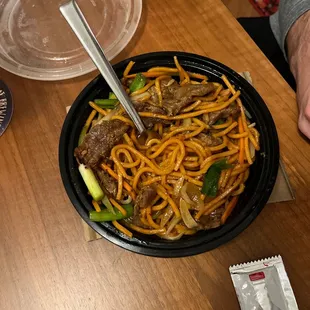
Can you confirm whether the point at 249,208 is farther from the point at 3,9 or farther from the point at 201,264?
the point at 3,9

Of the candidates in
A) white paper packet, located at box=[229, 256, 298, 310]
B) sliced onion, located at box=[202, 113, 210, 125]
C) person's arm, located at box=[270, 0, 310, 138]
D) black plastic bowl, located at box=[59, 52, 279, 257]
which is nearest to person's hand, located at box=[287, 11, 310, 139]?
person's arm, located at box=[270, 0, 310, 138]

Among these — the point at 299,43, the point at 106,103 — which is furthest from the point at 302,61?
the point at 106,103

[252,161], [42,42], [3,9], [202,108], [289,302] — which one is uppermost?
[3,9]

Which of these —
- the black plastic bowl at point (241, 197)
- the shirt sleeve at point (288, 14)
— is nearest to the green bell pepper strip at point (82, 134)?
the black plastic bowl at point (241, 197)

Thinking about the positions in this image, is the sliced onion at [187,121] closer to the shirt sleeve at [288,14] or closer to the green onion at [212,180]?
the green onion at [212,180]

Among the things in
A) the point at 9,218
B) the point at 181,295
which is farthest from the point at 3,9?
the point at 181,295

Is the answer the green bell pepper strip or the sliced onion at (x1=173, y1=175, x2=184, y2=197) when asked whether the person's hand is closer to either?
the sliced onion at (x1=173, y1=175, x2=184, y2=197)
